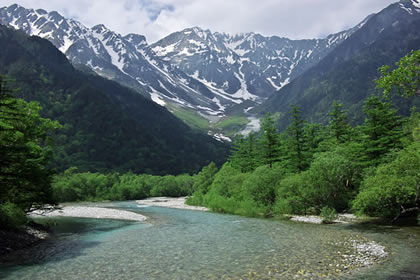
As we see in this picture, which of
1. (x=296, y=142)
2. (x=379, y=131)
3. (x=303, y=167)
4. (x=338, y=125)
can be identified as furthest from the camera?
(x=338, y=125)

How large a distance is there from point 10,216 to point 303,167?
48.7m

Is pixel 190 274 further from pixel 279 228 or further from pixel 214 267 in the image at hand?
pixel 279 228

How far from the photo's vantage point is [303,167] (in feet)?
206

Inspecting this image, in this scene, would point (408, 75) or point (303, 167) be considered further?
point (303, 167)

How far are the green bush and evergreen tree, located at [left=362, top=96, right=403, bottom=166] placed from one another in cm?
4386

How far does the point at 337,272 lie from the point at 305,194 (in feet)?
102

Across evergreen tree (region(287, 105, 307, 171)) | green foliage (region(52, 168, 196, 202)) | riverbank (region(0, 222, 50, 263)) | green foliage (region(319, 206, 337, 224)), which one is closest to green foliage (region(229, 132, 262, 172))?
evergreen tree (region(287, 105, 307, 171))

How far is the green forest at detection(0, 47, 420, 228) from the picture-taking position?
89.6ft

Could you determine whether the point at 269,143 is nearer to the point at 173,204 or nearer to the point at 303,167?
the point at 303,167

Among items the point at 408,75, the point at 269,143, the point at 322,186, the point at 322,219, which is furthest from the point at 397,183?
the point at 269,143

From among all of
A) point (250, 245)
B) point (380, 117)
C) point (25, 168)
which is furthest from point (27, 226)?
point (380, 117)

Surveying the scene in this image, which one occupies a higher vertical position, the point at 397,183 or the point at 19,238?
the point at 397,183

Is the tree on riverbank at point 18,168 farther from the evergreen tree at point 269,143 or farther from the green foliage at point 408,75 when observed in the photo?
the evergreen tree at point 269,143

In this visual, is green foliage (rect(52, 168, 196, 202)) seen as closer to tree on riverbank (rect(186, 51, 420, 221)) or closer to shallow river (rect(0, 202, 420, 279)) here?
tree on riverbank (rect(186, 51, 420, 221))
